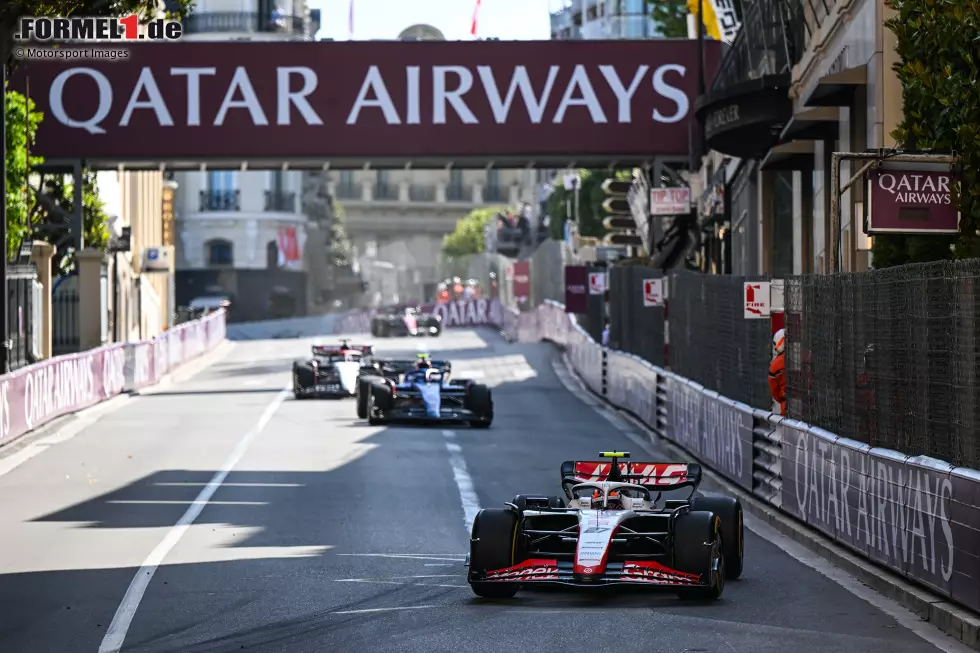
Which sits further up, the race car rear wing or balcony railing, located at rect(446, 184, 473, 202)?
balcony railing, located at rect(446, 184, 473, 202)

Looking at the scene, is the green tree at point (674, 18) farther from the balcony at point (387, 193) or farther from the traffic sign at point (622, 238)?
the balcony at point (387, 193)

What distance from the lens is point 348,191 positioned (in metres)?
187

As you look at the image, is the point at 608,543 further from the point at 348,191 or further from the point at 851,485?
the point at 348,191

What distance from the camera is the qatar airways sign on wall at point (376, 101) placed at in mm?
42250

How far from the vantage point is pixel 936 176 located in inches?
663

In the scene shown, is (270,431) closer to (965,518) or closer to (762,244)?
(762,244)

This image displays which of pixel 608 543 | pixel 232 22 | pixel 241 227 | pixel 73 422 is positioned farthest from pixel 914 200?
pixel 241 227

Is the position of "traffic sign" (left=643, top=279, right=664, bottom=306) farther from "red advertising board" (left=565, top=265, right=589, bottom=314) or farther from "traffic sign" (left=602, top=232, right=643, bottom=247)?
"red advertising board" (left=565, top=265, right=589, bottom=314)

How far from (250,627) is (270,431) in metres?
17.7

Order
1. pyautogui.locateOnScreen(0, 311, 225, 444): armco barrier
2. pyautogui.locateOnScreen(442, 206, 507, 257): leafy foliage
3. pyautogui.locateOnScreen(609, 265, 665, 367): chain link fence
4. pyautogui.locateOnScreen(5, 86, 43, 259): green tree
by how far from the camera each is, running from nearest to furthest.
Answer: pyautogui.locateOnScreen(0, 311, 225, 444): armco barrier, pyautogui.locateOnScreen(609, 265, 665, 367): chain link fence, pyautogui.locateOnScreen(5, 86, 43, 259): green tree, pyautogui.locateOnScreen(442, 206, 507, 257): leafy foliage

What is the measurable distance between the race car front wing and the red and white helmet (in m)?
6.59

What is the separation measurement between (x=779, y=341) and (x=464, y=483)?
4.19 meters

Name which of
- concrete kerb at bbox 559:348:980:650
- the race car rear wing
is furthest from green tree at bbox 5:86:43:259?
the race car rear wing

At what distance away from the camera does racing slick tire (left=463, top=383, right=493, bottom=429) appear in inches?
1120
